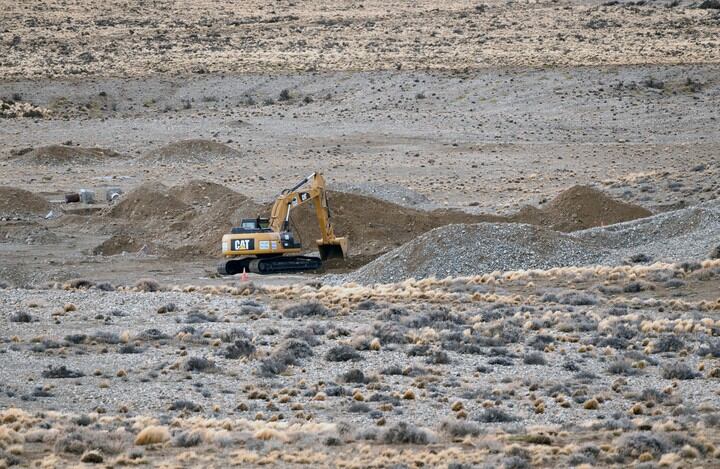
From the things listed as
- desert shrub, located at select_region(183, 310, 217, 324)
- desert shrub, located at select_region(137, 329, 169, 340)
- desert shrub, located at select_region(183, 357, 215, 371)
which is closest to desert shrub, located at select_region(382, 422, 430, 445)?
desert shrub, located at select_region(183, 357, 215, 371)

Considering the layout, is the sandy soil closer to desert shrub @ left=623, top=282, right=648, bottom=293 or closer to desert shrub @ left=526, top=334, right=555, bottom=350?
desert shrub @ left=623, top=282, right=648, bottom=293

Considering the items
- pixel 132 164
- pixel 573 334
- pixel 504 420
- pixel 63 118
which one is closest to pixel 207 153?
pixel 132 164

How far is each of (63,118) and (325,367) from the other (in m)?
57.1

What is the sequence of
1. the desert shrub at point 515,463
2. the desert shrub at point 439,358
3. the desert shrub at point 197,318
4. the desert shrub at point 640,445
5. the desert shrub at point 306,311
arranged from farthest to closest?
the desert shrub at point 306,311 < the desert shrub at point 197,318 < the desert shrub at point 439,358 < the desert shrub at point 640,445 < the desert shrub at point 515,463

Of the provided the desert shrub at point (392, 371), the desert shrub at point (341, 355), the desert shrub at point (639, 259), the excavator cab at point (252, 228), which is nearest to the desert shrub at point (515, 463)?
the desert shrub at point (392, 371)

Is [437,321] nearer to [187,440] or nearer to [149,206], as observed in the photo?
[187,440]

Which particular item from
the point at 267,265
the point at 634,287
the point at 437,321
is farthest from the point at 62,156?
the point at 437,321

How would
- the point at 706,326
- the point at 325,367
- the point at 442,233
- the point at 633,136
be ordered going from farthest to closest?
the point at 633,136
the point at 442,233
the point at 706,326
the point at 325,367

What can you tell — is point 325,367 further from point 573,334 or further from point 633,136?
point 633,136

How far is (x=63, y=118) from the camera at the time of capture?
75188 millimetres

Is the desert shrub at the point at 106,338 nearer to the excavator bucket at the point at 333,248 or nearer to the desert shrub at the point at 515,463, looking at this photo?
the desert shrub at the point at 515,463

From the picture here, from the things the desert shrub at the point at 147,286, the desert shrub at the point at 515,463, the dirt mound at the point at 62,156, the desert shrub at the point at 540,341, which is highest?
the dirt mound at the point at 62,156

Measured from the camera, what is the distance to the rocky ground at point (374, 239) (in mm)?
16859

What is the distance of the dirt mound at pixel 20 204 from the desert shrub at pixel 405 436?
115 ft
